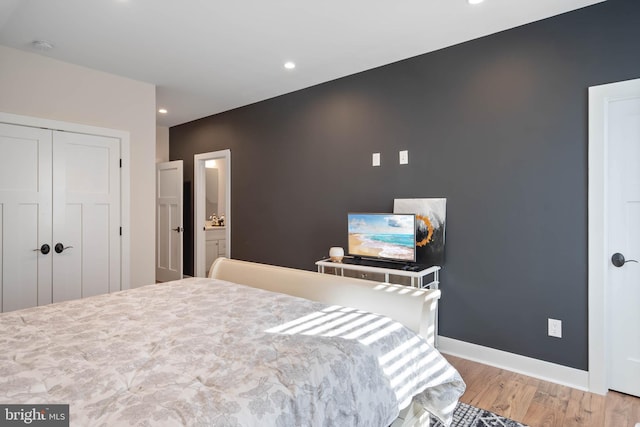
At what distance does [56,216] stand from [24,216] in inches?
9.3

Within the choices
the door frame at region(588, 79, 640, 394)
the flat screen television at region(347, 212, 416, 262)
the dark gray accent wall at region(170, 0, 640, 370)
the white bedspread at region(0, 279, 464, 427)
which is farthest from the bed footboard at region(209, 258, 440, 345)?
the door frame at region(588, 79, 640, 394)

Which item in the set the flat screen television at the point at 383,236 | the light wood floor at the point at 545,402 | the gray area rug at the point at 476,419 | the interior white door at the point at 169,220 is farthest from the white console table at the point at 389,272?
the interior white door at the point at 169,220

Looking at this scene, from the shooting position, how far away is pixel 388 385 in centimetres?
148

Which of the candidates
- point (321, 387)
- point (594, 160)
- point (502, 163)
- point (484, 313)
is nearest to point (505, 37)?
point (502, 163)

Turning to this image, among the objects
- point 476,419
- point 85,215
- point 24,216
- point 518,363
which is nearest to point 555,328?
point 518,363

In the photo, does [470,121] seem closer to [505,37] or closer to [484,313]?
[505,37]

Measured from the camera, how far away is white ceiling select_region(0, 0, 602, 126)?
2.47m

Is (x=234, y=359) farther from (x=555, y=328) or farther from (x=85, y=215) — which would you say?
(x=85, y=215)

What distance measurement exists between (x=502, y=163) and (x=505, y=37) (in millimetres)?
1001

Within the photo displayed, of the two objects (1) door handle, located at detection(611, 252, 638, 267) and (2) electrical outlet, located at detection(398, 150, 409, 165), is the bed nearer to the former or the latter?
(1) door handle, located at detection(611, 252, 638, 267)

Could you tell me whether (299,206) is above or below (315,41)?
below

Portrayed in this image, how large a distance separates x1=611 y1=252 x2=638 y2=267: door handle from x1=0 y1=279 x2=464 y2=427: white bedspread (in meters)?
1.56

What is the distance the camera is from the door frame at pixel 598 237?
94.5 inches

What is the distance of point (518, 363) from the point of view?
275 centimetres
